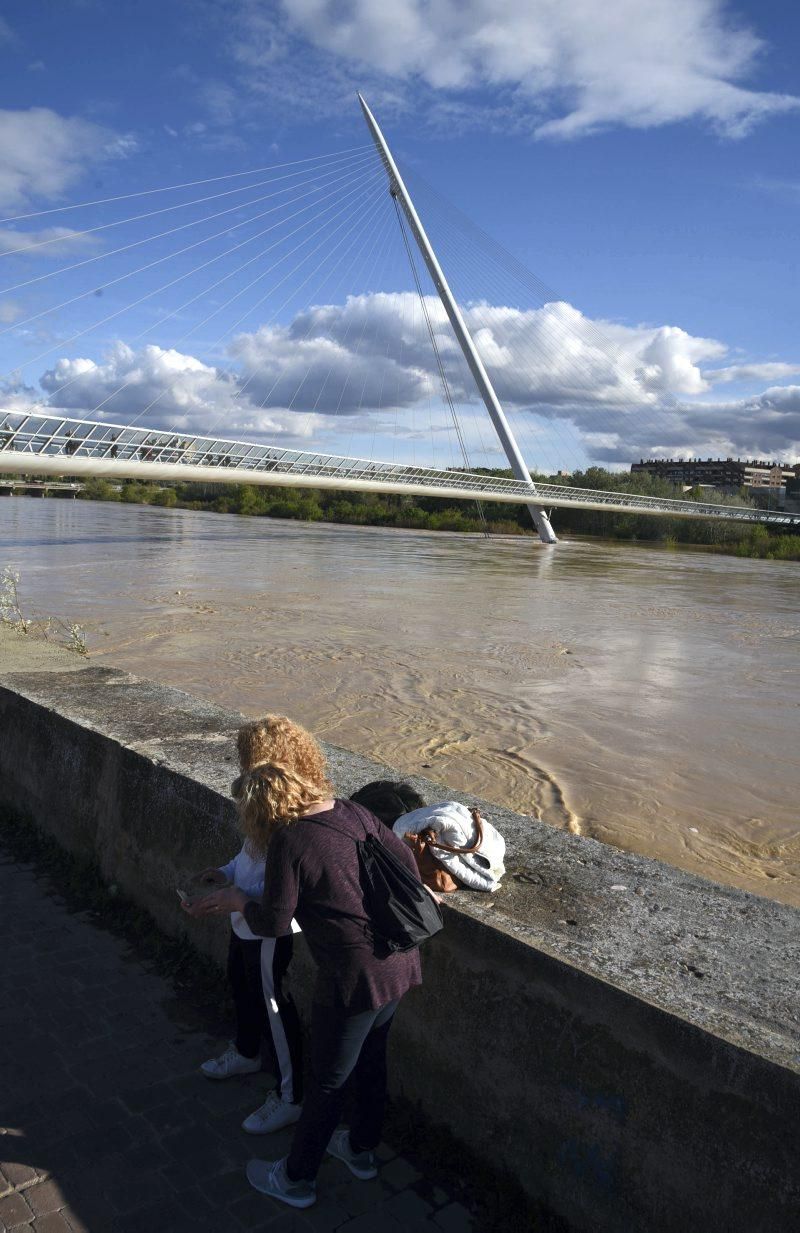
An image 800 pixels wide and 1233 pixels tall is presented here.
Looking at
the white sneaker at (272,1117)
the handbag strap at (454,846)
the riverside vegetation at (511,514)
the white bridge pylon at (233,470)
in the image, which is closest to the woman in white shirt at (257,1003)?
the white sneaker at (272,1117)

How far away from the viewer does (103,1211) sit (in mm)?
1827

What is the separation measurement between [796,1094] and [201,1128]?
1302 mm

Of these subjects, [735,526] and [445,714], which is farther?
[735,526]

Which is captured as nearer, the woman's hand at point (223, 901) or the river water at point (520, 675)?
the woman's hand at point (223, 901)

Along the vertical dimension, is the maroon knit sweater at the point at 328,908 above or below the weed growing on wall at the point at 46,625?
above

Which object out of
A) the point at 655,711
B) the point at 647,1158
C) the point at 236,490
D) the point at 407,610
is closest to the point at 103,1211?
the point at 647,1158

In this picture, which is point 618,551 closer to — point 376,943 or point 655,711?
point 655,711

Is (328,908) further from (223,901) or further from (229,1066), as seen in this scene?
(229,1066)

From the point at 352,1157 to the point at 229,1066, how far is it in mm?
416

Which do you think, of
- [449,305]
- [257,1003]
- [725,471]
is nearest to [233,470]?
[449,305]

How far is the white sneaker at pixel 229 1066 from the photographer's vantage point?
2.25 metres

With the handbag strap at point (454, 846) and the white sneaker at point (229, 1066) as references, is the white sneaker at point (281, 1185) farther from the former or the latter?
the handbag strap at point (454, 846)

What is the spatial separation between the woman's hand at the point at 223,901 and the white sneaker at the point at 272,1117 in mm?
475

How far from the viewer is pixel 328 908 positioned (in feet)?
6.01
